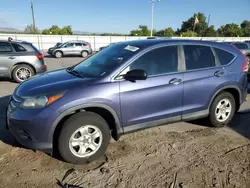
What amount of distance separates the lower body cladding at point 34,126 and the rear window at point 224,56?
3075 mm

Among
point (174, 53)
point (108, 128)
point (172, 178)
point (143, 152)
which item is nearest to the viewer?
point (172, 178)

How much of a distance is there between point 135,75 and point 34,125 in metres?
1.46

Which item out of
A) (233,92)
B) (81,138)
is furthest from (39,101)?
(233,92)

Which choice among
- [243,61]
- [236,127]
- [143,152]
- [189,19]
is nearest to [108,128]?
[143,152]

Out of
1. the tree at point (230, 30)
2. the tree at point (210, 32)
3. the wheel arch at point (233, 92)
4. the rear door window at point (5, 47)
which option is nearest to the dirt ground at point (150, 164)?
the wheel arch at point (233, 92)

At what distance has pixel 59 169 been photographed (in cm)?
323

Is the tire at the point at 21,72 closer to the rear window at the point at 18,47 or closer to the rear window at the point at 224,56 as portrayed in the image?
the rear window at the point at 18,47

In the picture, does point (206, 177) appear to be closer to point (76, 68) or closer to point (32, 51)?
point (76, 68)

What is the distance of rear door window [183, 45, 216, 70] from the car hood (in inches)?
68.5

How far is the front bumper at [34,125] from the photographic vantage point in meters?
3.09

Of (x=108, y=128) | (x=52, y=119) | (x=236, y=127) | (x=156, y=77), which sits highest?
(x=156, y=77)

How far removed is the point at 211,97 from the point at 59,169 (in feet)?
9.12

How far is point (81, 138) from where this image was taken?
11.0ft

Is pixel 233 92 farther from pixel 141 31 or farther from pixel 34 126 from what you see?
pixel 141 31
